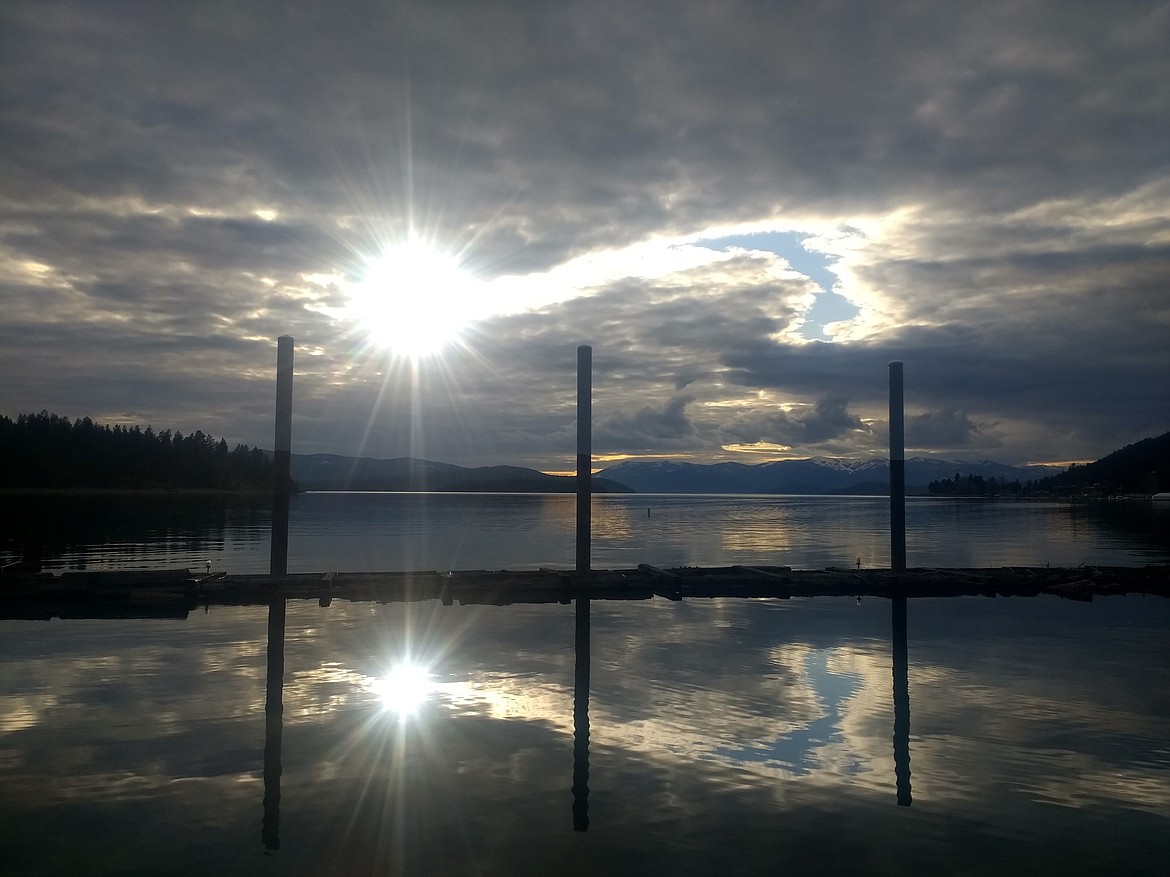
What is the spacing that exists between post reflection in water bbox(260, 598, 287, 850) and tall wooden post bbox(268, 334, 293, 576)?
7465 mm

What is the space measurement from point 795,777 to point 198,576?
90.8 ft

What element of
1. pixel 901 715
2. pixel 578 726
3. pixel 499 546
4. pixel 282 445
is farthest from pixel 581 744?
pixel 499 546

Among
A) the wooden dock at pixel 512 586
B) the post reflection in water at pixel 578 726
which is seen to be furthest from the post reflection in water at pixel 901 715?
the wooden dock at pixel 512 586

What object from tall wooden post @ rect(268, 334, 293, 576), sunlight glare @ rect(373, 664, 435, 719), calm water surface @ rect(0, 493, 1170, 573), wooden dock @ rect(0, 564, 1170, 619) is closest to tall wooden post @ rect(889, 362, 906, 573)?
wooden dock @ rect(0, 564, 1170, 619)

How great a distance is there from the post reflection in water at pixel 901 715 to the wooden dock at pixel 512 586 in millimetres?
7781

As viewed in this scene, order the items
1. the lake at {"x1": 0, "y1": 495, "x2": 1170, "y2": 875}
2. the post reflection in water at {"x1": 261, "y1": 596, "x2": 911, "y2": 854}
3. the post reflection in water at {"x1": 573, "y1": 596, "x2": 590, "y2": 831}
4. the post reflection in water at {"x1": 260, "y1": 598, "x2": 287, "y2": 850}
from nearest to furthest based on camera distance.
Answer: the lake at {"x1": 0, "y1": 495, "x2": 1170, "y2": 875} → the post reflection in water at {"x1": 260, "y1": 598, "x2": 287, "y2": 850} → the post reflection in water at {"x1": 261, "y1": 596, "x2": 911, "y2": 854} → the post reflection in water at {"x1": 573, "y1": 596, "x2": 590, "y2": 831}

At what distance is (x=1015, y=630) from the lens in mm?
27500

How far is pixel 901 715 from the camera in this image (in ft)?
54.2

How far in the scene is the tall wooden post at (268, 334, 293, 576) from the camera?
107 feet

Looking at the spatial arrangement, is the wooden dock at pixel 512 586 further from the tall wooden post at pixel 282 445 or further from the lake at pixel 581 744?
the lake at pixel 581 744

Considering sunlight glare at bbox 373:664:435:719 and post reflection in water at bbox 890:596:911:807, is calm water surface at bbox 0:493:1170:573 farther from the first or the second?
sunlight glare at bbox 373:664:435:719

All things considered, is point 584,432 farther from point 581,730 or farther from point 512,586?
point 581,730

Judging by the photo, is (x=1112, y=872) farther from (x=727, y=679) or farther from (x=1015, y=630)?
(x=1015, y=630)

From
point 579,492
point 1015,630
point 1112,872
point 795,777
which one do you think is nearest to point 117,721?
point 795,777
